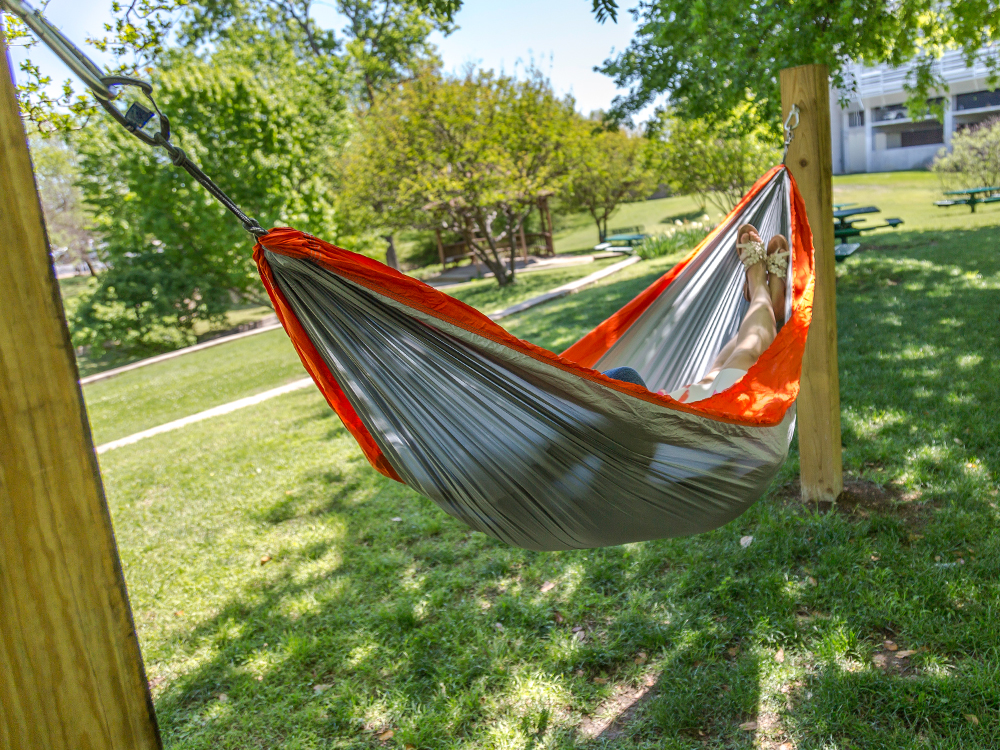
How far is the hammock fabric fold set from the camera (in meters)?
1.32

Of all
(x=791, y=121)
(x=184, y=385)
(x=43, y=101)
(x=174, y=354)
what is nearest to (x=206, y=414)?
(x=184, y=385)

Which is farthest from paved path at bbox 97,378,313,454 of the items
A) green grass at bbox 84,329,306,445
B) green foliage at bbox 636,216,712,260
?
green foliage at bbox 636,216,712,260

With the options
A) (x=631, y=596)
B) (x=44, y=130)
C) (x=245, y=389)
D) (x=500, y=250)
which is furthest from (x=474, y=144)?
(x=631, y=596)

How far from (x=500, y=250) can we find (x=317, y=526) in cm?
1157

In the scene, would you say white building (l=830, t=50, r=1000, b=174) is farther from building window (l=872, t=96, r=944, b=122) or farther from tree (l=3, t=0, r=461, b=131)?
tree (l=3, t=0, r=461, b=131)

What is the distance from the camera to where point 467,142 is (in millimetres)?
8594

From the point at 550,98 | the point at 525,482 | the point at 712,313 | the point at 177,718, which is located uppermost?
the point at 550,98

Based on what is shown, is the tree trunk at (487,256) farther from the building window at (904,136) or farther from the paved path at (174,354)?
the building window at (904,136)

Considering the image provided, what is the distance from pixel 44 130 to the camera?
8.63 feet

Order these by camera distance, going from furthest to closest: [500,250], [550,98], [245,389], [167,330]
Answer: [500,250]
[167,330]
[550,98]
[245,389]

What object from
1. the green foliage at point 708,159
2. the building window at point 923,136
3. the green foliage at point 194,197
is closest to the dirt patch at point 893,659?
the green foliage at point 708,159

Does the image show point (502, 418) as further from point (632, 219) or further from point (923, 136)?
point (923, 136)

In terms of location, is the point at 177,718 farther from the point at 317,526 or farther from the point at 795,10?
the point at 795,10

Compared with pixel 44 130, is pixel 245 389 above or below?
below
